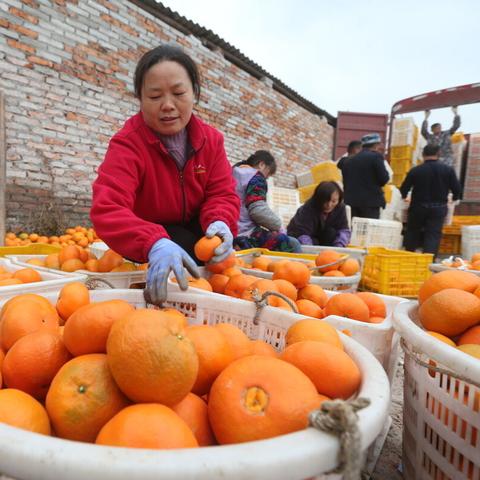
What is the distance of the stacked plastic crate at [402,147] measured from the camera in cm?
948

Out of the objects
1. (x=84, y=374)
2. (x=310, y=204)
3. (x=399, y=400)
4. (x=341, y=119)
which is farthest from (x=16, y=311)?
(x=341, y=119)

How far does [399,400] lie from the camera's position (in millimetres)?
1634

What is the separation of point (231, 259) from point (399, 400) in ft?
3.55

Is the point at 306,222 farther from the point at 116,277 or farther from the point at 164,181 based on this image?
the point at 116,277

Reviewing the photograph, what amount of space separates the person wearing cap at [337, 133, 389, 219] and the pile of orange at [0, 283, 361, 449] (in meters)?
5.17

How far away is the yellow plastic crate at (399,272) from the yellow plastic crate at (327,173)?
5619 millimetres

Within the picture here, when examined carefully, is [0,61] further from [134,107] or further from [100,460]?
[100,460]

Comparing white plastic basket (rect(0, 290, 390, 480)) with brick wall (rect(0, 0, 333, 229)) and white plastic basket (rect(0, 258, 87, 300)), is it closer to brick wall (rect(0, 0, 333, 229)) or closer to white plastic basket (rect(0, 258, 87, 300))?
white plastic basket (rect(0, 258, 87, 300))

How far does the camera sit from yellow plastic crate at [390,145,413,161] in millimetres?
9578

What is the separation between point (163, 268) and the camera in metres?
1.34

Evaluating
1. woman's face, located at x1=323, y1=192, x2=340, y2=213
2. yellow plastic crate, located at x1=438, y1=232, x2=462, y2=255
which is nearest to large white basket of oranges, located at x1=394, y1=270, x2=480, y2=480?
woman's face, located at x1=323, y1=192, x2=340, y2=213

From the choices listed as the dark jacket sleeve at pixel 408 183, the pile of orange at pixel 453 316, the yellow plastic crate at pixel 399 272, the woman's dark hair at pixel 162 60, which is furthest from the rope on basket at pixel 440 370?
the dark jacket sleeve at pixel 408 183

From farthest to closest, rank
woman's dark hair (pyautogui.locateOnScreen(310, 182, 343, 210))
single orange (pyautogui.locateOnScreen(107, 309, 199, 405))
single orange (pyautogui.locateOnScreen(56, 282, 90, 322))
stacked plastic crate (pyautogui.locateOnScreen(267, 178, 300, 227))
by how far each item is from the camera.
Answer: stacked plastic crate (pyautogui.locateOnScreen(267, 178, 300, 227)), woman's dark hair (pyautogui.locateOnScreen(310, 182, 343, 210)), single orange (pyautogui.locateOnScreen(56, 282, 90, 322)), single orange (pyautogui.locateOnScreen(107, 309, 199, 405))

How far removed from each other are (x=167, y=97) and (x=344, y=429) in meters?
1.66
